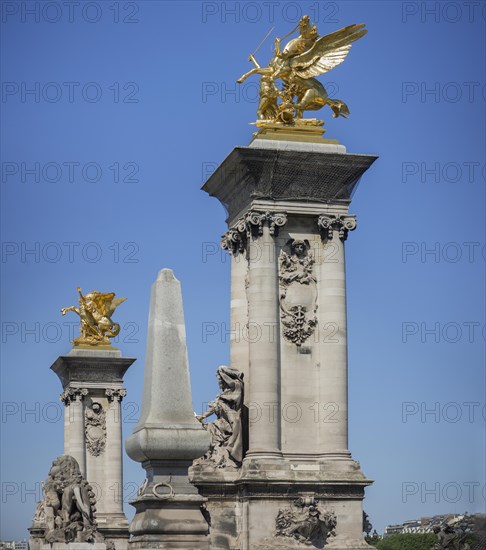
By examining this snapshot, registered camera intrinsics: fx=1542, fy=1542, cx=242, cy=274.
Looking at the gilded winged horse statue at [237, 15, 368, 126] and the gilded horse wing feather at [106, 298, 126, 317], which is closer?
the gilded winged horse statue at [237, 15, 368, 126]

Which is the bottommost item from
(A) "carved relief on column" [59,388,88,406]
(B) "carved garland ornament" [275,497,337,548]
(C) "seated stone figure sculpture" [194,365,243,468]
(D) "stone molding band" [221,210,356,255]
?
(B) "carved garland ornament" [275,497,337,548]

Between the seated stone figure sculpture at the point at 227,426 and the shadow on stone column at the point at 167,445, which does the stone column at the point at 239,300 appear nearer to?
the seated stone figure sculpture at the point at 227,426

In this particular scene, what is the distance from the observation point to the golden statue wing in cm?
3766

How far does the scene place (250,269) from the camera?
36.2 metres

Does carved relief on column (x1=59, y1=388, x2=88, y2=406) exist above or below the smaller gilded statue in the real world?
below

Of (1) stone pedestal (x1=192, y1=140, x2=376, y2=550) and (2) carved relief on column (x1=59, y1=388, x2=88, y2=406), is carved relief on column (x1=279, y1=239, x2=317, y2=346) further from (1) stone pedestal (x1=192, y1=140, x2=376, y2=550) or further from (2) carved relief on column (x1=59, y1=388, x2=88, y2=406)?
(2) carved relief on column (x1=59, y1=388, x2=88, y2=406)

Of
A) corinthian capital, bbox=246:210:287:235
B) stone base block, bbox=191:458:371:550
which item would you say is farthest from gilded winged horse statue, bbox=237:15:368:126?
stone base block, bbox=191:458:371:550

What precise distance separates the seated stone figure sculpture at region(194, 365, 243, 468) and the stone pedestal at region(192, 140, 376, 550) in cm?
33

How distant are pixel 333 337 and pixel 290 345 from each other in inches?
41.5

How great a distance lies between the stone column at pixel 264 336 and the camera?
35281mm

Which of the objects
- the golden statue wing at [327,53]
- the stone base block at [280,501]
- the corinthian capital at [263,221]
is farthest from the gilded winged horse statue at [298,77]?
the stone base block at [280,501]

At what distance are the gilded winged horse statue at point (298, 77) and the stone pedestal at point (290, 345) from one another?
4.16ft

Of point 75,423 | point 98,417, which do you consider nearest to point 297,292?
point 75,423

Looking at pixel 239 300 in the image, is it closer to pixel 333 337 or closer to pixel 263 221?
pixel 263 221
